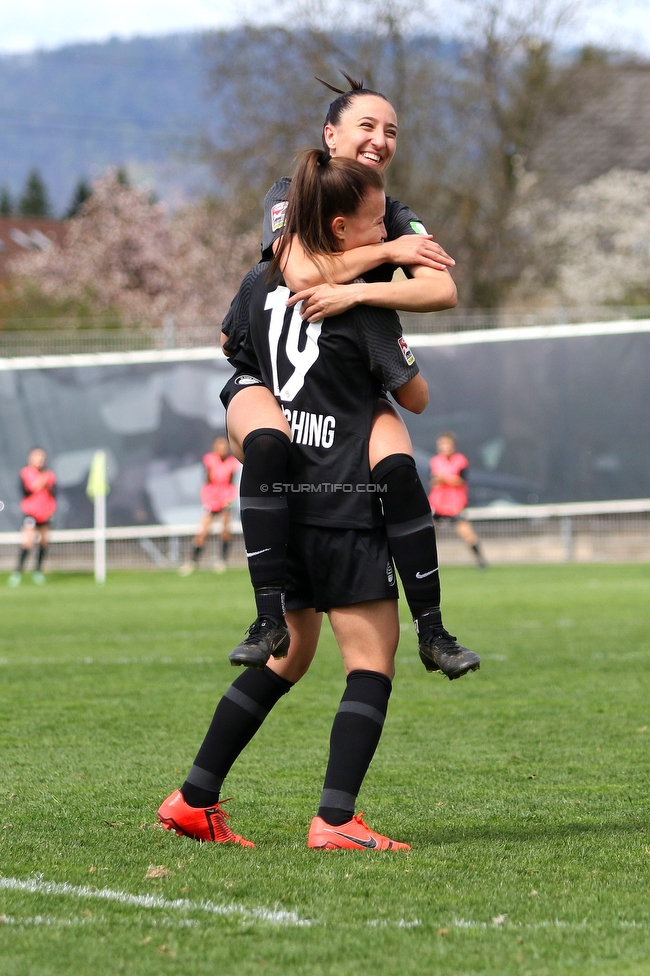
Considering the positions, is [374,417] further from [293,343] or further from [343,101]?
[343,101]

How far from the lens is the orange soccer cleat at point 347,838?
362 cm

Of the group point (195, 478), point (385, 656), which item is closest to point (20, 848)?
point (385, 656)

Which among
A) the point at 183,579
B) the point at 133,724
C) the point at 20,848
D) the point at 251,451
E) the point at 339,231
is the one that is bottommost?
the point at 183,579

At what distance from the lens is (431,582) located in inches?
145

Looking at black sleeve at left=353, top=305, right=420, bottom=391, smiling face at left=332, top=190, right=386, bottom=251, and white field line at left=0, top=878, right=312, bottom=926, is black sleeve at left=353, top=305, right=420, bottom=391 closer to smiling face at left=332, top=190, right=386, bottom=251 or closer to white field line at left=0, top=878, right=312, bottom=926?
smiling face at left=332, top=190, right=386, bottom=251

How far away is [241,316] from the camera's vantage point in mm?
3775

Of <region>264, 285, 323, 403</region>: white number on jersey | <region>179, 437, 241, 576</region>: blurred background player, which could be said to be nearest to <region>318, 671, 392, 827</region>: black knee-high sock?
<region>264, 285, 323, 403</region>: white number on jersey

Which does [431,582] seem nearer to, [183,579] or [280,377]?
[280,377]

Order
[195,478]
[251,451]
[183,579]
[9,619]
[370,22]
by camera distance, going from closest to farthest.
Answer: [251,451]
[9,619]
[183,579]
[195,478]
[370,22]

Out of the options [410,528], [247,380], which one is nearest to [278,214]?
[247,380]

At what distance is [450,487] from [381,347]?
1670cm

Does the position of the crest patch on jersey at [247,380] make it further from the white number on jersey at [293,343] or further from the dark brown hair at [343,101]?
the dark brown hair at [343,101]

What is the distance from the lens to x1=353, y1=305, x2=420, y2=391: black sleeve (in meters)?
3.64

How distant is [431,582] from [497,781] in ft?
5.03
